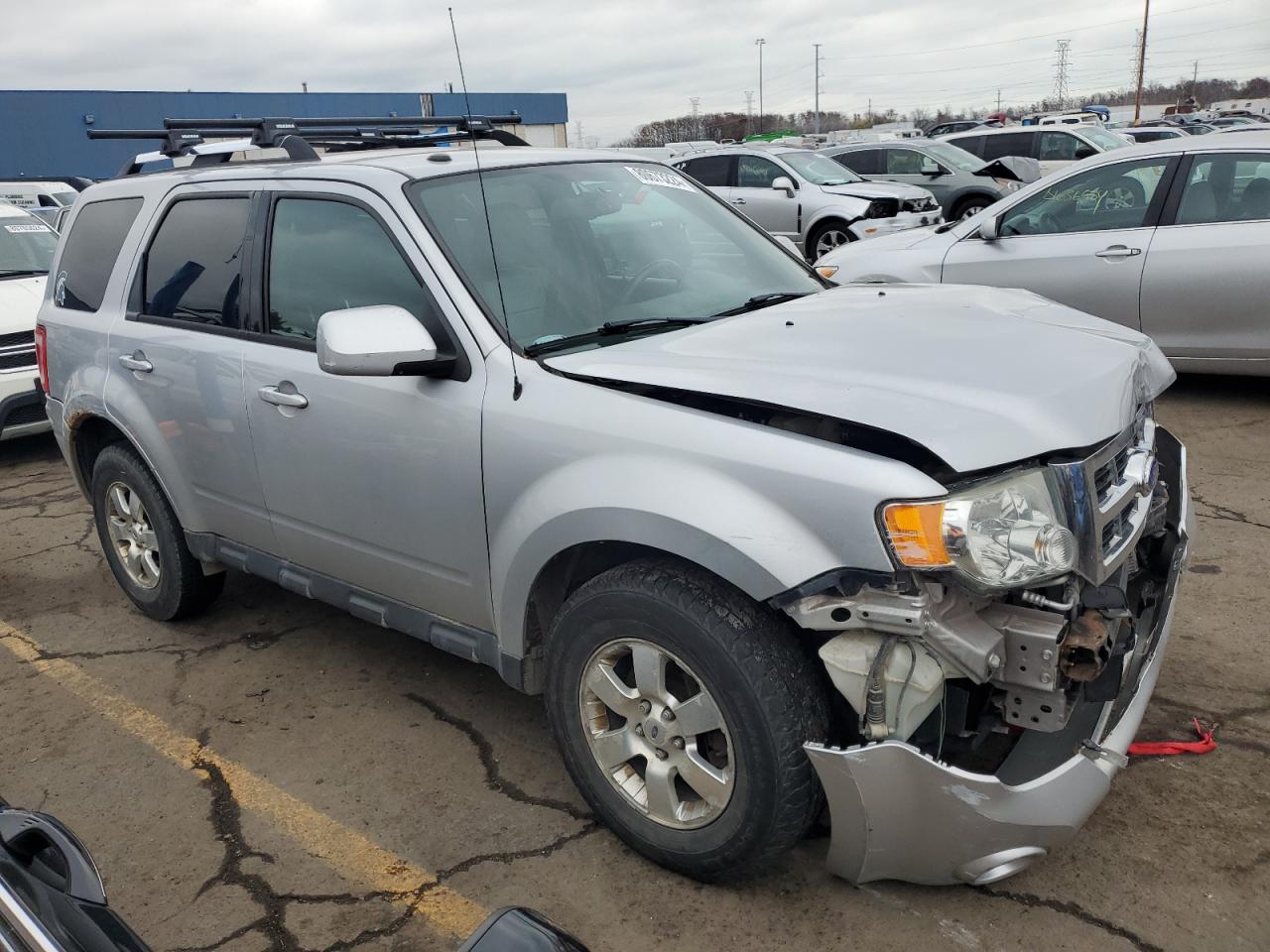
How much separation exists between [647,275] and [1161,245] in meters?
4.59

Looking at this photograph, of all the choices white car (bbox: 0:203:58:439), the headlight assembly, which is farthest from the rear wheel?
the headlight assembly

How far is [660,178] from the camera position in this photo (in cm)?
398

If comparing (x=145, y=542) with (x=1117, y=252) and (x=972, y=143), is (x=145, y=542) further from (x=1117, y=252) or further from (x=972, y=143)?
(x=972, y=143)

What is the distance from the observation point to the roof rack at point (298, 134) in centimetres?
423

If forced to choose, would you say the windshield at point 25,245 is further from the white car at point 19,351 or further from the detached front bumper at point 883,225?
the detached front bumper at point 883,225

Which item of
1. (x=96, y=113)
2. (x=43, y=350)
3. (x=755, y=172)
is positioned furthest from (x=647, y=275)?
(x=96, y=113)

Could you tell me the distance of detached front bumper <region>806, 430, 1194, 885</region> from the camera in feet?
7.36

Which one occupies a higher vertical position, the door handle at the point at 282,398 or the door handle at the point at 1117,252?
the door handle at the point at 282,398

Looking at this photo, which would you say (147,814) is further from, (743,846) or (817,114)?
(817,114)

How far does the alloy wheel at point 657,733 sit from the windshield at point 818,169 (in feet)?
38.2

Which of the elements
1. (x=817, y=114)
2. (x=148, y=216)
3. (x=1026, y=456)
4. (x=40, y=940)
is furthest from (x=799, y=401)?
(x=817, y=114)

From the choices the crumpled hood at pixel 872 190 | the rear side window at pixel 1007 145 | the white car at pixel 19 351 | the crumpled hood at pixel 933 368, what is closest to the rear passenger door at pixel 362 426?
the crumpled hood at pixel 933 368

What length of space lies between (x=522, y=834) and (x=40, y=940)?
1841 millimetres

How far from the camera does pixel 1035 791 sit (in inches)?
90.1
